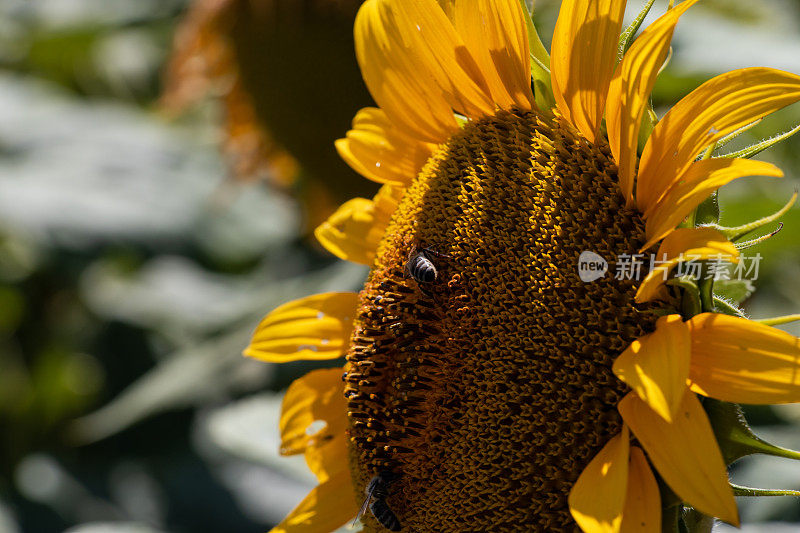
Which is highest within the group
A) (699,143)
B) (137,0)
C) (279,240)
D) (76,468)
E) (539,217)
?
(137,0)

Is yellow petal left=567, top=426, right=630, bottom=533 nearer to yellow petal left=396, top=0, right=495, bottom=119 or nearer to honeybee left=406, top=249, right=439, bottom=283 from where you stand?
honeybee left=406, top=249, right=439, bottom=283

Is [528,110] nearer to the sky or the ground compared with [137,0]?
nearer to the ground

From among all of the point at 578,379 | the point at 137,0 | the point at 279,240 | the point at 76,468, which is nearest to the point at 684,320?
the point at 578,379

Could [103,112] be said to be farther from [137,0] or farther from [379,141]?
[379,141]

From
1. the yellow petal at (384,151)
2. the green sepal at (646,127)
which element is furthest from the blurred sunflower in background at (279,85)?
the green sepal at (646,127)

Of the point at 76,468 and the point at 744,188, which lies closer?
the point at 744,188

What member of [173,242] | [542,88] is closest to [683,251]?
[542,88]

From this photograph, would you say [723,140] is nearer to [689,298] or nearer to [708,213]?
[708,213]

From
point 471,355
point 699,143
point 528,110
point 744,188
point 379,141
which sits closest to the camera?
point 699,143
